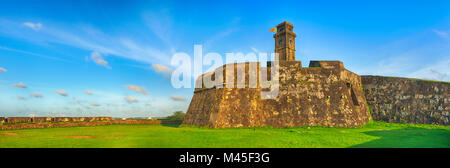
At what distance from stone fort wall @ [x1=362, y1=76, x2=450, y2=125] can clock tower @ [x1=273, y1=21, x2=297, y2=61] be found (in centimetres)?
1237

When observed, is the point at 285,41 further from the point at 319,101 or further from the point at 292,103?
the point at 292,103

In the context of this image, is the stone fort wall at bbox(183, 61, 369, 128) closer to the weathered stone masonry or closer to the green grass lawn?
the weathered stone masonry

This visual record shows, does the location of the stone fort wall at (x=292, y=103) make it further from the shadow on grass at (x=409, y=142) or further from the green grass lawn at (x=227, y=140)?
the shadow on grass at (x=409, y=142)

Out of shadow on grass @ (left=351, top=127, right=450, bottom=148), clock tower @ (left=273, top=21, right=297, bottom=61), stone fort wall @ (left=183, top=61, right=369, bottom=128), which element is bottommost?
shadow on grass @ (left=351, top=127, right=450, bottom=148)

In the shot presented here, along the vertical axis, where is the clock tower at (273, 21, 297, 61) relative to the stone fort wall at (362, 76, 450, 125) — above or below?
above

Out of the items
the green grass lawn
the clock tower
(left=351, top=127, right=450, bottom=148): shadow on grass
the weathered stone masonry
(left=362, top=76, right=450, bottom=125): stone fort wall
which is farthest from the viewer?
the clock tower

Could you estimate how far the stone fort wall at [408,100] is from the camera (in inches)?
1024

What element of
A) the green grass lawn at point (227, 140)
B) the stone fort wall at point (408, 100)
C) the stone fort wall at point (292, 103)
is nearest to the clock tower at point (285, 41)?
the stone fort wall at point (292, 103)

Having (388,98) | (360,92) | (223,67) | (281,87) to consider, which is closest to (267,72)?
(281,87)

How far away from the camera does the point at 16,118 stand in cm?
2025

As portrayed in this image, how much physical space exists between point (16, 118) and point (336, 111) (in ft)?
98.4

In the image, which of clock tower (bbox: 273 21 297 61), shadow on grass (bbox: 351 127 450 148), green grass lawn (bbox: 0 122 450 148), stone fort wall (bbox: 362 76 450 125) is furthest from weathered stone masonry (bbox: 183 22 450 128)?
clock tower (bbox: 273 21 297 61)

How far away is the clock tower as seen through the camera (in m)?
36.2
